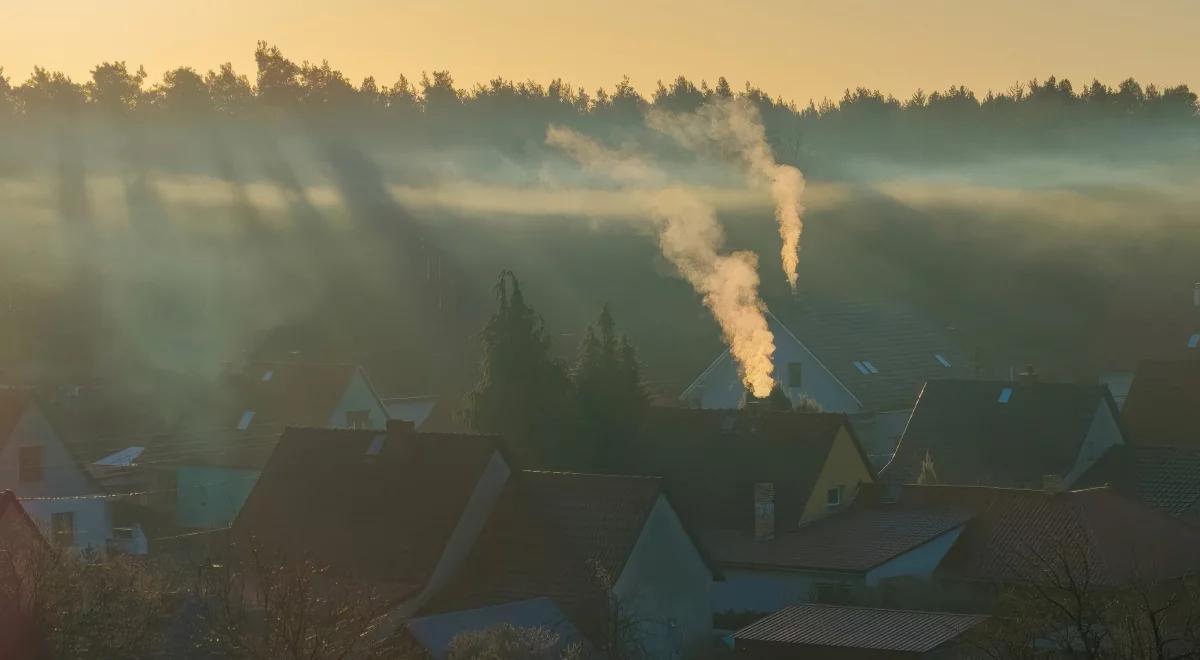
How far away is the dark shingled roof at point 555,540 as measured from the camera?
129 feet

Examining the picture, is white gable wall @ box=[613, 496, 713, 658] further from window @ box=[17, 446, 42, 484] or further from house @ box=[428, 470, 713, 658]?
window @ box=[17, 446, 42, 484]

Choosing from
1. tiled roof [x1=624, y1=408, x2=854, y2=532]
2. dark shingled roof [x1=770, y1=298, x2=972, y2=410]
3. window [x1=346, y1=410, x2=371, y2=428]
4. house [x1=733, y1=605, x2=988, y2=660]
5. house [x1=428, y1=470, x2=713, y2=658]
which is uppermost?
dark shingled roof [x1=770, y1=298, x2=972, y2=410]

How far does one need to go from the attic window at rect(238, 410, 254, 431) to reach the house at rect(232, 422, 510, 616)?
66.3 feet

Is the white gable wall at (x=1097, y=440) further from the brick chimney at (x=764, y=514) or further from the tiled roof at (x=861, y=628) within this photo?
the tiled roof at (x=861, y=628)

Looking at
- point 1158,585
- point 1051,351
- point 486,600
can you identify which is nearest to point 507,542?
point 486,600

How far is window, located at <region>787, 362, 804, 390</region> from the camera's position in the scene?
239 feet

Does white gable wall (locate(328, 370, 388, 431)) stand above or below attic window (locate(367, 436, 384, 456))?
above

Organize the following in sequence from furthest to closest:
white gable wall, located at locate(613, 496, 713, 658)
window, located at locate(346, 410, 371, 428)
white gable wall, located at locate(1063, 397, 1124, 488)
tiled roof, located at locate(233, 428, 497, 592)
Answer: window, located at locate(346, 410, 371, 428) → white gable wall, located at locate(1063, 397, 1124, 488) → tiled roof, located at locate(233, 428, 497, 592) → white gable wall, located at locate(613, 496, 713, 658)

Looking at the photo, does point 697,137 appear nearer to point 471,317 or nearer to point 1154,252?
point 471,317

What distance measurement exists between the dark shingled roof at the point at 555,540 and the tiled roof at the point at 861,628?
11.5ft

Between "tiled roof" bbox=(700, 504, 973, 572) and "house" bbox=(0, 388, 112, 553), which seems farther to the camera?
"house" bbox=(0, 388, 112, 553)

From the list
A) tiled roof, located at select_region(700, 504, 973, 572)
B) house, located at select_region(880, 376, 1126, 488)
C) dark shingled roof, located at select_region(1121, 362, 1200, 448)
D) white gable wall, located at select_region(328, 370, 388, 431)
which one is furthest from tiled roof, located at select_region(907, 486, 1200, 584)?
white gable wall, located at select_region(328, 370, 388, 431)

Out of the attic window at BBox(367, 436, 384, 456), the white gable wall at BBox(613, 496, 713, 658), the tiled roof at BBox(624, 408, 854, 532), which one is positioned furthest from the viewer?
the tiled roof at BBox(624, 408, 854, 532)

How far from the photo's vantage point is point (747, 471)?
48.4 meters
